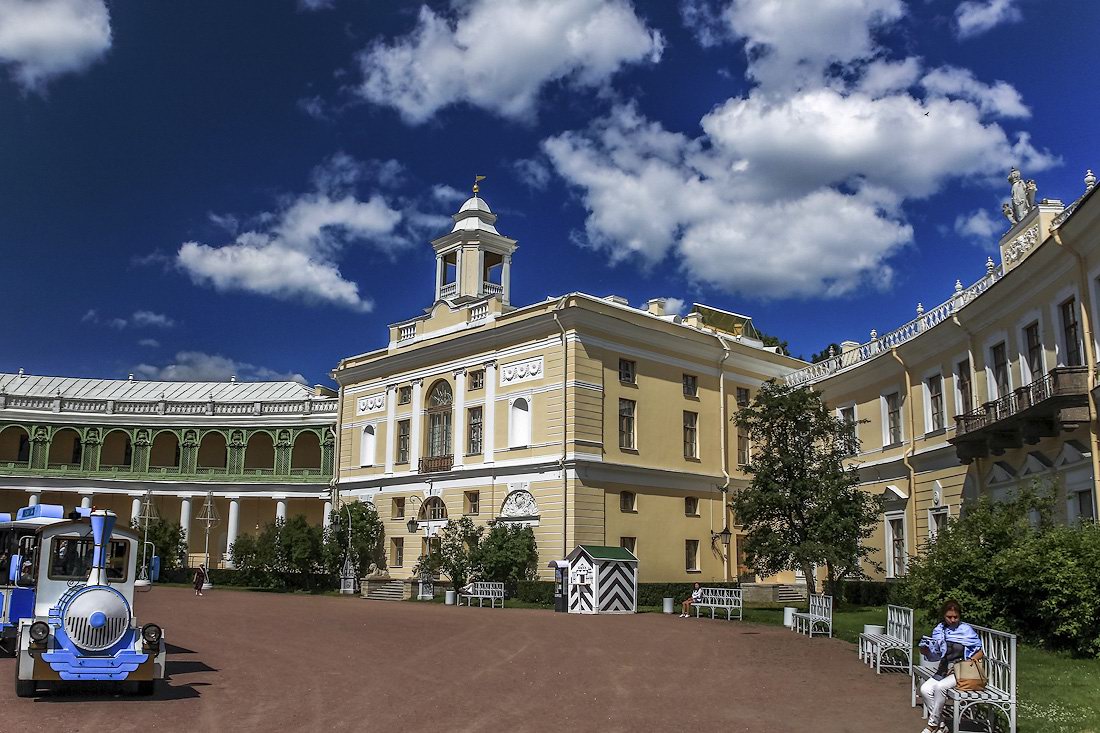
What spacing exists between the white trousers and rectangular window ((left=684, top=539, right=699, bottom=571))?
31.2m

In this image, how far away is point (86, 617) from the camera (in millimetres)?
12266

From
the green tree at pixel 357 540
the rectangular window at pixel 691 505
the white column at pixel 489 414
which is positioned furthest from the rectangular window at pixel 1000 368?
the green tree at pixel 357 540

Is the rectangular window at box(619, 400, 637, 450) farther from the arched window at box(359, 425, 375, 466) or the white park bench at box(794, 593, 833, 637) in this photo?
the white park bench at box(794, 593, 833, 637)

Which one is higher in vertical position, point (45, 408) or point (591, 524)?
point (45, 408)

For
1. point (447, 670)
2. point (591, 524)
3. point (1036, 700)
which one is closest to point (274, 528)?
point (591, 524)

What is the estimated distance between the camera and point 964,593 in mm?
17172

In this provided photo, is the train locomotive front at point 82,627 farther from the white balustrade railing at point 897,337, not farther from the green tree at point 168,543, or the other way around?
the green tree at point 168,543

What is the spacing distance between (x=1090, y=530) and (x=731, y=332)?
105 feet

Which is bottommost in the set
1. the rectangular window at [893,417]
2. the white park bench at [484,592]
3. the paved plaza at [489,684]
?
the paved plaza at [489,684]

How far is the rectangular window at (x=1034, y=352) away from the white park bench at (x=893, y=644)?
35.5 feet

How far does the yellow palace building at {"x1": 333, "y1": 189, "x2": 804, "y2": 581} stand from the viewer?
125ft

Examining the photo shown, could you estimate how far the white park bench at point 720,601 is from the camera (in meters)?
28.4

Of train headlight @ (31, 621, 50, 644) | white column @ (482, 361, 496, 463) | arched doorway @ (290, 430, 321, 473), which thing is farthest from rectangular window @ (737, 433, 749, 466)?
train headlight @ (31, 621, 50, 644)

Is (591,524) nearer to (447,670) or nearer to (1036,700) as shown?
(447,670)
